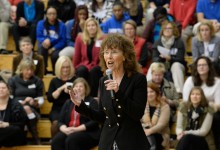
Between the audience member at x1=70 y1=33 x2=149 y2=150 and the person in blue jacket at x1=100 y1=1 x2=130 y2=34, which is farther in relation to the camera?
the person in blue jacket at x1=100 y1=1 x2=130 y2=34

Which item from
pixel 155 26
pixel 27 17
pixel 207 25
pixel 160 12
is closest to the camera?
pixel 207 25

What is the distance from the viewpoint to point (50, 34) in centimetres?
945

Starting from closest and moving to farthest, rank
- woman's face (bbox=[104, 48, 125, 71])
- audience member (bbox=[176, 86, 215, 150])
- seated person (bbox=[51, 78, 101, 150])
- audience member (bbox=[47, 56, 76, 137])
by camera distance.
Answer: woman's face (bbox=[104, 48, 125, 71]) < audience member (bbox=[176, 86, 215, 150]) < seated person (bbox=[51, 78, 101, 150]) < audience member (bbox=[47, 56, 76, 137])

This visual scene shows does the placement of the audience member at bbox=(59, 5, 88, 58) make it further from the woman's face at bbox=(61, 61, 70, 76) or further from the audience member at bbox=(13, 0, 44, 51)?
the woman's face at bbox=(61, 61, 70, 76)

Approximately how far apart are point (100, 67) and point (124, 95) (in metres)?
4.06

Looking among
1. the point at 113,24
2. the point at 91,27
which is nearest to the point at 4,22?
the point at 113,24

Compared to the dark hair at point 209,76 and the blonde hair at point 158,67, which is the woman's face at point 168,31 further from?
the dark hair at point 209,76

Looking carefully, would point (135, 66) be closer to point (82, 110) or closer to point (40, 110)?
point (82, 110)

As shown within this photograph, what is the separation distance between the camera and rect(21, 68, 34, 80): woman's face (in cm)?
799

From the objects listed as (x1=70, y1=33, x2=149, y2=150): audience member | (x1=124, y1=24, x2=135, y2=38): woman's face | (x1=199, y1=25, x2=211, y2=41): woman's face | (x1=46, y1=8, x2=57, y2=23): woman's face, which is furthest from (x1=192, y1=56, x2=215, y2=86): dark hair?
(x1=70, y1=33, x2=149, y2=150): audience member

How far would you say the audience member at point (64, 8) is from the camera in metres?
9.95

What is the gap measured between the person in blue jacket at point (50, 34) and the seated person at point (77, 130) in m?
2.02

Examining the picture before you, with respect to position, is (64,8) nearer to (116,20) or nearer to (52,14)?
(52,14)

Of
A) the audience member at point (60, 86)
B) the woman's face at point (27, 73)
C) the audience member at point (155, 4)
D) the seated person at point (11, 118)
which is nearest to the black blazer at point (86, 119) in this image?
the audience member at point (60, 86)
